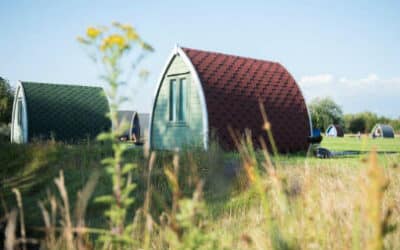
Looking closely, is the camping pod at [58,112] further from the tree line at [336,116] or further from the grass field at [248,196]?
the tree line at [336,116]

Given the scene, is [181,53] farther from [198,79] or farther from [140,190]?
[140,190]

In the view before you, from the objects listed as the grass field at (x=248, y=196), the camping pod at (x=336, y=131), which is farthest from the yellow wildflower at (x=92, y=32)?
the camping pod at (x=336, y=131)

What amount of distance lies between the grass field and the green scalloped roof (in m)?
7.88

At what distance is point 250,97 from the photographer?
461 inches

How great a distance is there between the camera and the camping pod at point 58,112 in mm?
16219

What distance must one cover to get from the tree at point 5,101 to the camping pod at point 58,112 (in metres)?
6.61

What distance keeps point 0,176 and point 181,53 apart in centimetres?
711

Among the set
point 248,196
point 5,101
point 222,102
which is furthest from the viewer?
point 5,101

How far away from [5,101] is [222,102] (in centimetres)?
1792

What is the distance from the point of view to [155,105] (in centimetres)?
1315

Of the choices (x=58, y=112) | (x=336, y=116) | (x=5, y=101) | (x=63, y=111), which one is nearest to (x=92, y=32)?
(x=58, y=112)

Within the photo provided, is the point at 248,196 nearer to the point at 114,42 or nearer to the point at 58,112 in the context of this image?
the point at 114,42

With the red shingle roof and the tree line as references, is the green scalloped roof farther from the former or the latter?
the tree line

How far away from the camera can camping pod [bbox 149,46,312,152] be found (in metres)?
11.0
